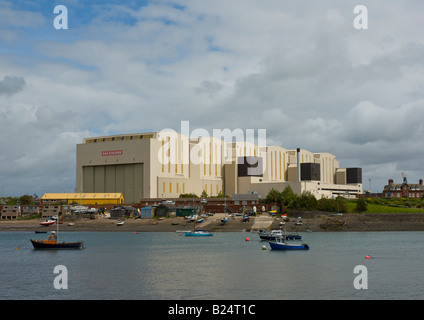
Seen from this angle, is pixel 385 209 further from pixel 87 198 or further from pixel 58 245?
pixel 58 245

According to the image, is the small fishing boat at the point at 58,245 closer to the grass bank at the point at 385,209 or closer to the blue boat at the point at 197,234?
the blue boat at the point at 197,234

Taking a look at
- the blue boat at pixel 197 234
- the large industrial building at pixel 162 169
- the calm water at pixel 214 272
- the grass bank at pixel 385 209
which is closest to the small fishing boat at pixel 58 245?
the calm water at pixel 214 272

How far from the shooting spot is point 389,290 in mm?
48281

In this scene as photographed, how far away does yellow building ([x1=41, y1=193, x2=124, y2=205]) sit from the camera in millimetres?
172750

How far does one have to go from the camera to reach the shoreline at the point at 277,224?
128 metres

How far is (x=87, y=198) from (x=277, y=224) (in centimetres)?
7304

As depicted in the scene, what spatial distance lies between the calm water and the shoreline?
3619 centimetres

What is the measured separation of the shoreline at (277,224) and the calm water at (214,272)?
36.2 meters

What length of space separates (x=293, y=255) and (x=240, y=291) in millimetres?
29748

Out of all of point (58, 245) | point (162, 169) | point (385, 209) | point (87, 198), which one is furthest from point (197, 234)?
point (87, 198)

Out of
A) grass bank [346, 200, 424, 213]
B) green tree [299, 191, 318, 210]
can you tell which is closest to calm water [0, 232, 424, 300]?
green tree [299, 191, 318, 210]

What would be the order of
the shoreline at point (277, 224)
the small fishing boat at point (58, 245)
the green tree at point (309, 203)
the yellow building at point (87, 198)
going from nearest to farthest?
the small fishing boat at point (58, 245) < the shoreline at point (277, 224) < the green tree at point (309, 203) < the yellow building at point (87, 198)
